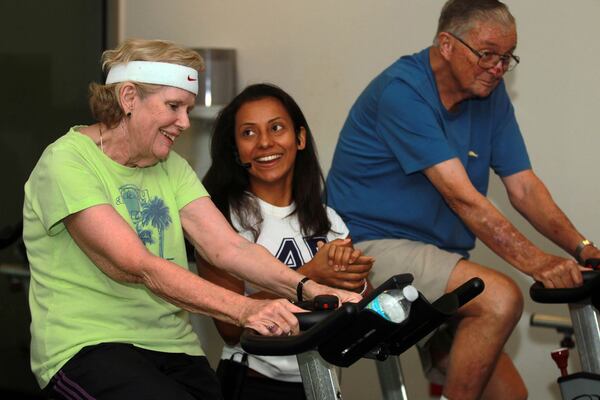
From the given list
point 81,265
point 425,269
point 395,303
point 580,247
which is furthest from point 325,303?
point 580,247

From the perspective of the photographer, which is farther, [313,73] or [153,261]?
[313,73]

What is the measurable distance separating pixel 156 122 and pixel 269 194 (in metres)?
0.75

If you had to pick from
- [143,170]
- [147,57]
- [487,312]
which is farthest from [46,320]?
[487,312]

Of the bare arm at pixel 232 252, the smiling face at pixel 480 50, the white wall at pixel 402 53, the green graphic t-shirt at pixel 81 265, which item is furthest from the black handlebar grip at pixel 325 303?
the white wall at pixel 402 53

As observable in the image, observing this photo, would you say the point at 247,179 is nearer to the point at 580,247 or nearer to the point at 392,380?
the point at 392,380

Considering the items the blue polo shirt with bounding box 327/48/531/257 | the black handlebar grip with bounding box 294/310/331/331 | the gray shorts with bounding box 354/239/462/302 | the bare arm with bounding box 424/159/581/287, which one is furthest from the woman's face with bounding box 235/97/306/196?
the black handlebar grip with bounding box 294/310/331/331

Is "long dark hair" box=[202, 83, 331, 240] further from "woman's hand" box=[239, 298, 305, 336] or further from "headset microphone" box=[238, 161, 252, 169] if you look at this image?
"woman's hand" box=[239, 298, 305, 336]

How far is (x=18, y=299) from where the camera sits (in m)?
4.87

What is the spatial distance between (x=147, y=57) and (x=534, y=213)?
1576mm

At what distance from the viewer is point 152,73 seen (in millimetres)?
2529

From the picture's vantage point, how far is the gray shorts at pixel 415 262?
9.96 ft

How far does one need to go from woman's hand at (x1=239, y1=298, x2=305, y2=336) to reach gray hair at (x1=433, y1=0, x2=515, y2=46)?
152 cm

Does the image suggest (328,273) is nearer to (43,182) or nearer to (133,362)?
(133,362)

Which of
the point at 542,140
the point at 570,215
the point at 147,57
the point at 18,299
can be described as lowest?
the point at 18,299
